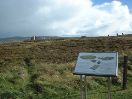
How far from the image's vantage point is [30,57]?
38.3 metres

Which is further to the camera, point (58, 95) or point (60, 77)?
point (60, 77)

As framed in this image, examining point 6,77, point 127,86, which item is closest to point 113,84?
point 127,86

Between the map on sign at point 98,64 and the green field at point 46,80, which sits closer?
the map on sign at point 98,64

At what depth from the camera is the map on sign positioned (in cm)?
1866

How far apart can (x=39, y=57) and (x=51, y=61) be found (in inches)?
103

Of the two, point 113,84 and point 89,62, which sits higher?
point 89,62

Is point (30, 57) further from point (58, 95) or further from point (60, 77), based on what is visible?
point (58, 95)

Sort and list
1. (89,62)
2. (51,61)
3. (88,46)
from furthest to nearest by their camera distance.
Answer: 1. (88,46)
2. (51,61)
3. (89,62)

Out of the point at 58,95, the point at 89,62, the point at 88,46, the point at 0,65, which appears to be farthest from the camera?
the point at 88,46

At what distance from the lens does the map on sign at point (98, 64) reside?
18.7 metres

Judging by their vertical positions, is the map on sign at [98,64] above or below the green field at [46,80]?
above

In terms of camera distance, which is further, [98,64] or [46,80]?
[46,80]

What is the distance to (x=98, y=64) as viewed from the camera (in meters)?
19.5

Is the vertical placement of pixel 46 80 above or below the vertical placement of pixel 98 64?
below
